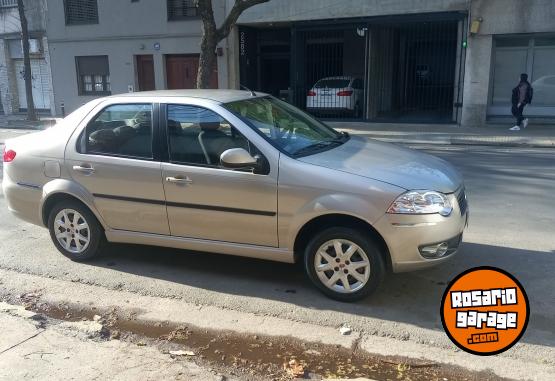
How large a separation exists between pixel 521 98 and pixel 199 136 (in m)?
14.0

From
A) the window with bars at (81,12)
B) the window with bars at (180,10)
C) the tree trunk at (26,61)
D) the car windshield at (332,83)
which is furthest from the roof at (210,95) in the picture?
the window with bars at (81,12)

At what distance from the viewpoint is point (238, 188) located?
4.37 m

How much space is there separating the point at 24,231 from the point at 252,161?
12.3 feet

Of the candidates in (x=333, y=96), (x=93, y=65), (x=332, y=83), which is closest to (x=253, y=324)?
(x=333, y=96)

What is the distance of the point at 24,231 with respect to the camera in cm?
648

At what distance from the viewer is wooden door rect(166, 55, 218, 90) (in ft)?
70.8

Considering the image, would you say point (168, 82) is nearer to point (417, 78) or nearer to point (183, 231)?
point (417, 78)

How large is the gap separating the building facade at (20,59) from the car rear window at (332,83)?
13013mm

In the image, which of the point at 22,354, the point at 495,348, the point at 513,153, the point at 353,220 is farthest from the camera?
the point at 513,153

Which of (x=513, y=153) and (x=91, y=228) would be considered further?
(x=513, y=153)

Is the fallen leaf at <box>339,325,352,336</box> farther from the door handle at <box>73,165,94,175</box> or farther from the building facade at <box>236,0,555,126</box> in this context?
the building facade at <box>236,0,555,126</box>

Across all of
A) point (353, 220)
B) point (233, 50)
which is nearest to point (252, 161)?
point (353, 220)

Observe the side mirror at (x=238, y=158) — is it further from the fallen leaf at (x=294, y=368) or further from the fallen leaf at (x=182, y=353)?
the fallen leaf at (x=294, y=368)

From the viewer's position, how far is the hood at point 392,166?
4117mm
